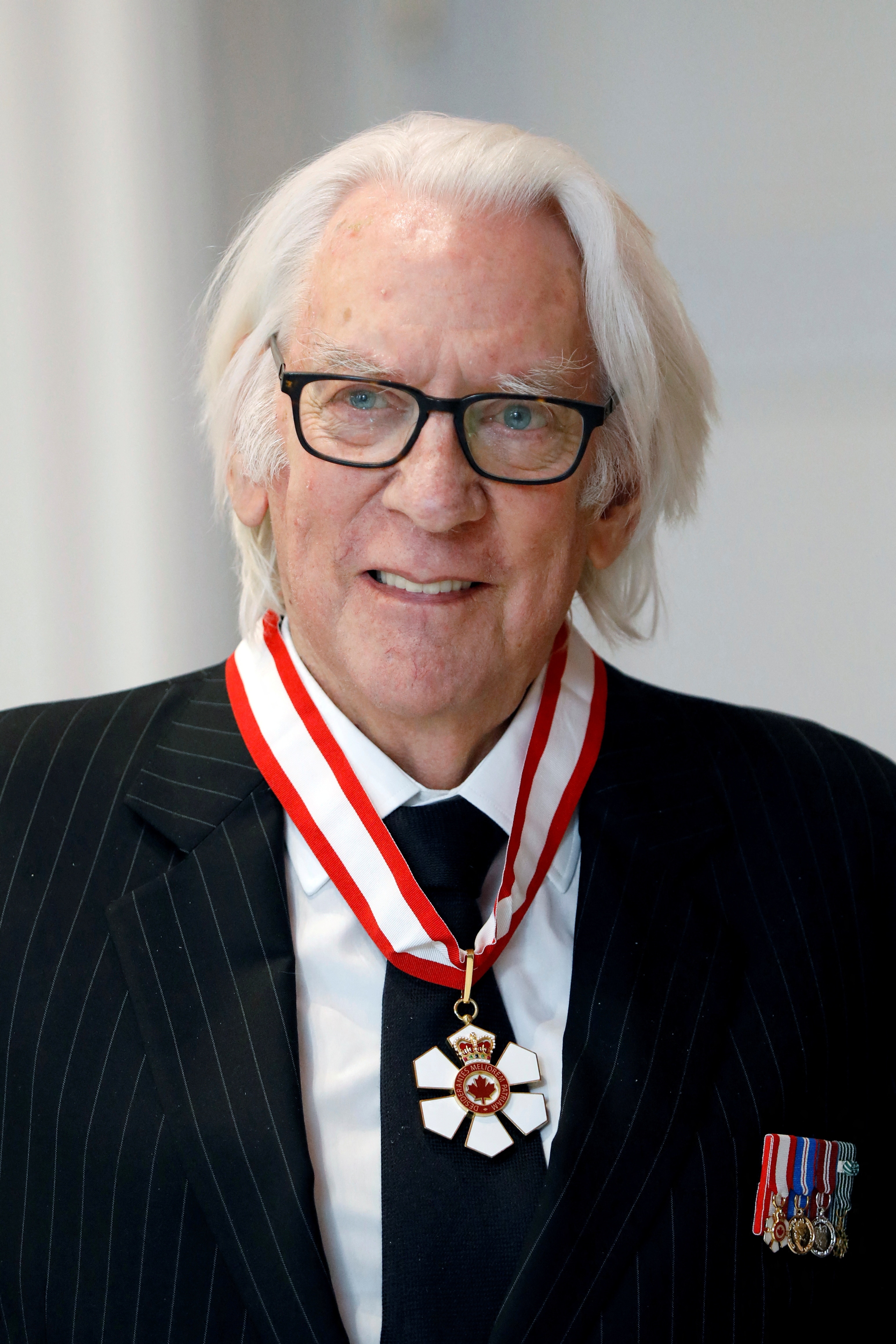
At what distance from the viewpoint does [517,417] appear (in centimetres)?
141

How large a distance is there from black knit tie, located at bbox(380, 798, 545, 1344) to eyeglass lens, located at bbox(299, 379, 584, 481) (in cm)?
48

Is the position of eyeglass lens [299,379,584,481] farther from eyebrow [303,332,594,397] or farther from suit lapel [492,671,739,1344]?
suit lapel [492,671,739,1344]

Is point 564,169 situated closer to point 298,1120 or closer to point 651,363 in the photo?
point 651,363

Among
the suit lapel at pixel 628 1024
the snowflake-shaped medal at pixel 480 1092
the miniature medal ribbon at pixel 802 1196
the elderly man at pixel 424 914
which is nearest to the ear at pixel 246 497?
the elderly man at pixel 424 914

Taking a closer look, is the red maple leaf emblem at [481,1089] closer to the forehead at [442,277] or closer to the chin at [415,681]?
the chin at [415,681]

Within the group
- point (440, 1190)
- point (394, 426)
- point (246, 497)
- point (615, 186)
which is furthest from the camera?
point (615, 186)

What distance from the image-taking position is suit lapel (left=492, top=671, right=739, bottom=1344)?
1.28 m

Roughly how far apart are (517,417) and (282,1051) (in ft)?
2.29

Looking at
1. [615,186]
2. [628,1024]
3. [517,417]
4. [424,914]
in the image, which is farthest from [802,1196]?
[615,186]

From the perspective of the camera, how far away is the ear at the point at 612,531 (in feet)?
5.35

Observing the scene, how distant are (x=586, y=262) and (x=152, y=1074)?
981mm

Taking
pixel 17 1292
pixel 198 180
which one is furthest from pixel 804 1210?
pixel 198 180

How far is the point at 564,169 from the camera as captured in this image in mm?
1446

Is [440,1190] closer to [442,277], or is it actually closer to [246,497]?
[246,497]
